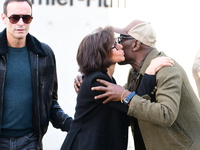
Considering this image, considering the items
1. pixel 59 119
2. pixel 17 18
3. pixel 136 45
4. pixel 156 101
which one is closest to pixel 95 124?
pixel 156 101

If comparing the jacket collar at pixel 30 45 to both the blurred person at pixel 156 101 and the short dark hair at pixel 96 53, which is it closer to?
the blurred person at pixel 156 101

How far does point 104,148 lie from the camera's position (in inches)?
142

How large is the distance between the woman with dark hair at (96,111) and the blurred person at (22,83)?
623 mm

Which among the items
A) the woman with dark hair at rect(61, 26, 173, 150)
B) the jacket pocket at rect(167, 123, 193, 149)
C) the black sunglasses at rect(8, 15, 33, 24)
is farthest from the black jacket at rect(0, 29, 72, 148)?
the jacket pocket at rect(167, 123, 193, 149)

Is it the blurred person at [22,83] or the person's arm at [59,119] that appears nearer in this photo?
the blurred person at [22,83]

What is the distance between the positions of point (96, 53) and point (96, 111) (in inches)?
17.1

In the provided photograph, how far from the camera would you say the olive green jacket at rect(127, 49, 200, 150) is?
344 centimetres

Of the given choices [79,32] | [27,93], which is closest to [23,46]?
[27,93]

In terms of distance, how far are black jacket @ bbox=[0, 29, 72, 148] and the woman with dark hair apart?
63cm

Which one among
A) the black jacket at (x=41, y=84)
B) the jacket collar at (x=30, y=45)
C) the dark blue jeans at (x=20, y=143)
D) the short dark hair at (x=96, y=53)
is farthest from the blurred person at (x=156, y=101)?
the dark blue jeans at (x=20, y=143)

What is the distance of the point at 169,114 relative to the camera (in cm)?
344

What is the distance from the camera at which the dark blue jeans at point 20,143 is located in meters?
4.14

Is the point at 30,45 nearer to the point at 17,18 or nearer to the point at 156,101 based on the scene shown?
the point at 17,18

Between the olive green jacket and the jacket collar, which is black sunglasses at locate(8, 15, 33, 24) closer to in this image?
the jacket collar
